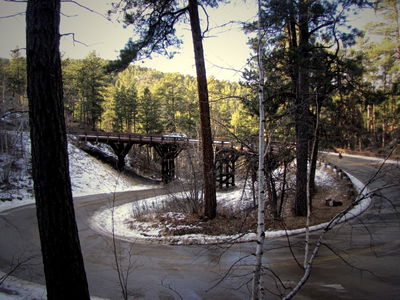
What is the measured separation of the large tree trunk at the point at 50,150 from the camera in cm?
279

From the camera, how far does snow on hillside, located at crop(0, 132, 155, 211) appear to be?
49.5 feet

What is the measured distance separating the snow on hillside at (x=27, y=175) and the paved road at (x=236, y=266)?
4751 mm

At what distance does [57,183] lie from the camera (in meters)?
2.88

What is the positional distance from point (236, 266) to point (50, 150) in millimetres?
4450

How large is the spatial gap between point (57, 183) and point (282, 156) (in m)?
7.20

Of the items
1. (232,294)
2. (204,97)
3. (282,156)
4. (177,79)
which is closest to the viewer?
(232,294)

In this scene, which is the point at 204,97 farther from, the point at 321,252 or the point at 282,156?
the point at 321,252

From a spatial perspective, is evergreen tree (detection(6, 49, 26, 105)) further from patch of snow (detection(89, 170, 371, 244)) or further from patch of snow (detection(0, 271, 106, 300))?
patch of snow (detection(0, 271, 106, 300))

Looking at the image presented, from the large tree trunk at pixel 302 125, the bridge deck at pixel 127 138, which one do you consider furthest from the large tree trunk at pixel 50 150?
the bridge deck at pixel 127 138

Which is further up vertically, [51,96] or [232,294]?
[51,96]

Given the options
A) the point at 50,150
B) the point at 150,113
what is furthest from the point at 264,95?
the point at 150,113

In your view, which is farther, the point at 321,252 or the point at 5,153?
the point at 5,153

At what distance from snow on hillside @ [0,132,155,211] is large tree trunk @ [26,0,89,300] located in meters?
8.33

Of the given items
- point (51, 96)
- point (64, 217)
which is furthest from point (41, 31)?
point (64, 217)
